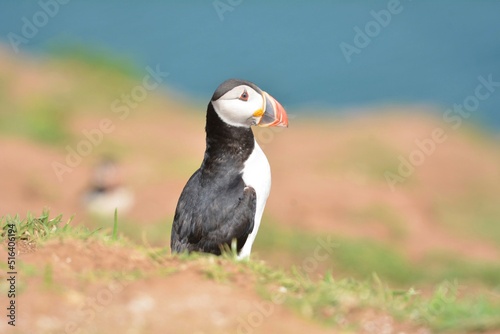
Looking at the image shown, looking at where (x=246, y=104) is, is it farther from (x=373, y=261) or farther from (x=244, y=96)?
(x=373, y=261)

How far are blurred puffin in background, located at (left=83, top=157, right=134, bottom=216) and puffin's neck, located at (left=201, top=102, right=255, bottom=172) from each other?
19.7 ft

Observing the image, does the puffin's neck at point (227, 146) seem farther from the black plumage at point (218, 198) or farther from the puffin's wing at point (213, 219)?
the puffin's wing at point (213, 219)

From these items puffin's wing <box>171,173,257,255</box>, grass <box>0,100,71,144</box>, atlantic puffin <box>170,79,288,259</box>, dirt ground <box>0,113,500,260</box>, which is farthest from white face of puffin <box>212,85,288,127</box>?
grass <box>0,100,71,144</box>

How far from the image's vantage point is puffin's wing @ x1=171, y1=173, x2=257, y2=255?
5410 millimetres

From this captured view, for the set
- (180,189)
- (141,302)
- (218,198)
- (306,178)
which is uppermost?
(306,178)

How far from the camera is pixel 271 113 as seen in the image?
564 cm

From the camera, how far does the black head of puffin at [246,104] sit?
18.4 feet

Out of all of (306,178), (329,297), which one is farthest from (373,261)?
(329,297)

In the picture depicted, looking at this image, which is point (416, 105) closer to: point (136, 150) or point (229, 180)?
point (136, 150)

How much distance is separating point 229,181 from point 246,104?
1.66 feet

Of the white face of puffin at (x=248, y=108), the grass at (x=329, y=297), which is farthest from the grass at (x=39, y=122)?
the grass at (x=329, y=297)

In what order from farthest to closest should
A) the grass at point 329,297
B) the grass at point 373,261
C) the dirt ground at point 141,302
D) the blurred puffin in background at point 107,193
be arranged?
1. the blurred puffin in background at point 107,193
2. the grass at point 373,261
3. the grass at point 329,297
4. the dirt ground at point 141,302

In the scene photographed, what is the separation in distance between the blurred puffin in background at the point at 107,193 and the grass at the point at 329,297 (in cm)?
693

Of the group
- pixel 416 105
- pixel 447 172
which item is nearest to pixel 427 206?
pixel 447 172
